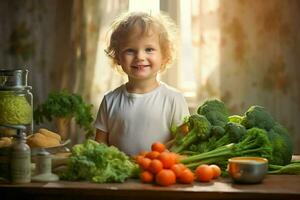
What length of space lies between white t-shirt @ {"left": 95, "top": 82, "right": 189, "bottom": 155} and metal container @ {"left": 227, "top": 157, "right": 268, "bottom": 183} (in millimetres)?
499

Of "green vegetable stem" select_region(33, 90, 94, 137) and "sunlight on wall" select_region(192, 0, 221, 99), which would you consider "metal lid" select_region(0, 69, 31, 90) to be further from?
"sunlight on wall" select_region(192, 0, 221, 99)

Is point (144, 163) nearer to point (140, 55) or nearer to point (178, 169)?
point (178, 169)

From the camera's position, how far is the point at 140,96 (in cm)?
217

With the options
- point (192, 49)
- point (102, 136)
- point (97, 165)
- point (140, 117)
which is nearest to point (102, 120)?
point (102, 136)

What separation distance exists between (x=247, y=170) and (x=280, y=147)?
245 millimetres

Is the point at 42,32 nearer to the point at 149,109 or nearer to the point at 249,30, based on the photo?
the point at 249,30

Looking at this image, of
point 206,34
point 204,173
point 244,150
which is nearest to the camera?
point 204,173

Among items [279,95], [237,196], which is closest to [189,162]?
[237,196]

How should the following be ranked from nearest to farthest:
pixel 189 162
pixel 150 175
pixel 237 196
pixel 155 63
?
pixel 237 196
pixel 150 175
pixel 189 162
pixel 155 63

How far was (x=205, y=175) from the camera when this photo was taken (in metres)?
1.63

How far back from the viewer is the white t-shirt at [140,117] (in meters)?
2.12

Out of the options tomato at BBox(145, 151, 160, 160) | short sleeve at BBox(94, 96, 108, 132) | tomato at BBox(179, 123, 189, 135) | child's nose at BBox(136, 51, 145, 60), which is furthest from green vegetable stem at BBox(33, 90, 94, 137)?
tomato at BBox(145, 151, 160, 160)

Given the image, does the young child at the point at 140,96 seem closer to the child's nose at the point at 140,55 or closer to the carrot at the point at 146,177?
the child's nose at the point at 140,55

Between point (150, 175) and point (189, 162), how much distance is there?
0.61ft
